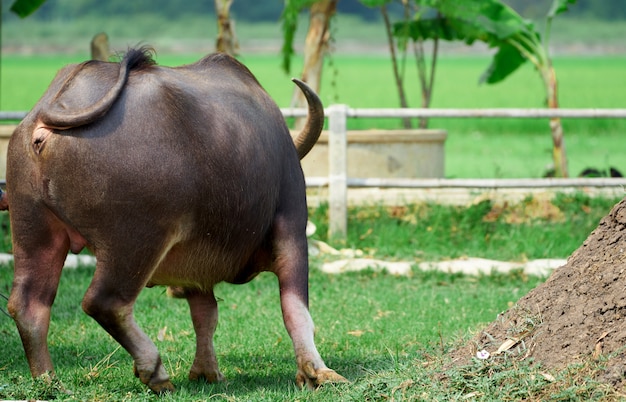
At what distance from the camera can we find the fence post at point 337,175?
8656mm

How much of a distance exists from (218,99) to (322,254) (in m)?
3.83

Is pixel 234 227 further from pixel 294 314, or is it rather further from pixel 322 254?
pixel 322 254

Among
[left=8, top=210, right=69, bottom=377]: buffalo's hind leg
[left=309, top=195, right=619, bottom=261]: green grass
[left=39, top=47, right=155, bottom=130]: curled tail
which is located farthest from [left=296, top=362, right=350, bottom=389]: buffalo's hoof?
[left=309, top=195, right=619, bottom=261]: green grass

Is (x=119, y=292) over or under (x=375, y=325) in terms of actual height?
over

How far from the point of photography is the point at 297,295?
15.3 feet

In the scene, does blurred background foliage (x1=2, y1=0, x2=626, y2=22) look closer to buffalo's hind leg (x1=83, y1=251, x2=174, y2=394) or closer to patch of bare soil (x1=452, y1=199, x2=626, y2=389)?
patch of bare soil (x1=452, y1=199, x2=626, y2=389)

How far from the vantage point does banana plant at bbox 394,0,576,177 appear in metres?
10.3

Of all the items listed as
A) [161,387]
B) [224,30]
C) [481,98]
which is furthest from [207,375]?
[481,98]

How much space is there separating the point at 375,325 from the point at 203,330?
5.08 feet

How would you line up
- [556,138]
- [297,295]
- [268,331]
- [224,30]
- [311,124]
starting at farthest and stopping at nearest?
[224,30] < [556,138] < [268,331] < [311,124] < [297,295]

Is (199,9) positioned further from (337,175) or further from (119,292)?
(119,292)

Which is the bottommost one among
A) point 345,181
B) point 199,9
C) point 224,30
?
point 345,181

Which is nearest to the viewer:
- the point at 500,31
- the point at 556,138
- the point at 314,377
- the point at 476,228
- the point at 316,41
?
the point at 314,377

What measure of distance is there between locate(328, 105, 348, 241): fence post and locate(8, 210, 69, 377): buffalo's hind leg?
4.42 metres
